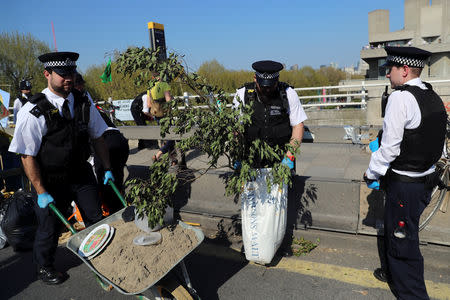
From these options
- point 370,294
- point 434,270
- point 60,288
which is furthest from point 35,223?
point 434,270

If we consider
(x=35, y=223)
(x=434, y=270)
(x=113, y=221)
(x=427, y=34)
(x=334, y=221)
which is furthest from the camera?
(x=427, y=34)

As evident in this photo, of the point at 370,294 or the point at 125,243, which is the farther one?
the point at 370,294

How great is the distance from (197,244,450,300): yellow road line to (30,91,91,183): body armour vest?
1847 mm

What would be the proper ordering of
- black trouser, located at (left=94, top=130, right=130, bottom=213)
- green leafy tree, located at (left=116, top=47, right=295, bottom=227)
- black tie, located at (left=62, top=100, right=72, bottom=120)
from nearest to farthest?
green leafy tree, located at (left=116, top=47, right=295, bottom=227), black tie, located at (left=62, top=100, right=72, bottom=120), black trouser, located at (left=94, top=130, right=130, bottom=213)

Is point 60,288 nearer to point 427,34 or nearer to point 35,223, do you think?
point 35,223

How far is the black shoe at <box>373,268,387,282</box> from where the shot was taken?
3117 mm

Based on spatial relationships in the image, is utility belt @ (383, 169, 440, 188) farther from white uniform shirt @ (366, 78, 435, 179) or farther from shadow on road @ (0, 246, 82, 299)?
shadow on road @ (0, 246, 82, 299)

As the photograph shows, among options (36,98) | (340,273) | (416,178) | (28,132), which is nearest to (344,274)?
(340,273)

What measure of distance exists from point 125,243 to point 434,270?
2.81 m

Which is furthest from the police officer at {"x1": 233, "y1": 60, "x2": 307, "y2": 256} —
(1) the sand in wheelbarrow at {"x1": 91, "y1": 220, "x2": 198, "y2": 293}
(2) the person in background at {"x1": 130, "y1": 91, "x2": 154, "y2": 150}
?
(2) the person in background at {"x1": 130, "y1": 91, "x2": 154, "y2": 150}

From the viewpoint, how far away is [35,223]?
14.5ft

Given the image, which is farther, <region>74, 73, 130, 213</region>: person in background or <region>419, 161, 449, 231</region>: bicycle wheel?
<region>74, 73, 130, 213</region>: person in background

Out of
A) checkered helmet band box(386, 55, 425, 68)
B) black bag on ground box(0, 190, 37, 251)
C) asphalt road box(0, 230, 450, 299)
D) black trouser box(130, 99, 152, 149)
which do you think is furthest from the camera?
black trouser box(130, 99, 152, 149)

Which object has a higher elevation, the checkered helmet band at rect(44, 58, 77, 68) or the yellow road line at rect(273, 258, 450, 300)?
the checkered helmet band at rect(44, 58, 77, 68)
